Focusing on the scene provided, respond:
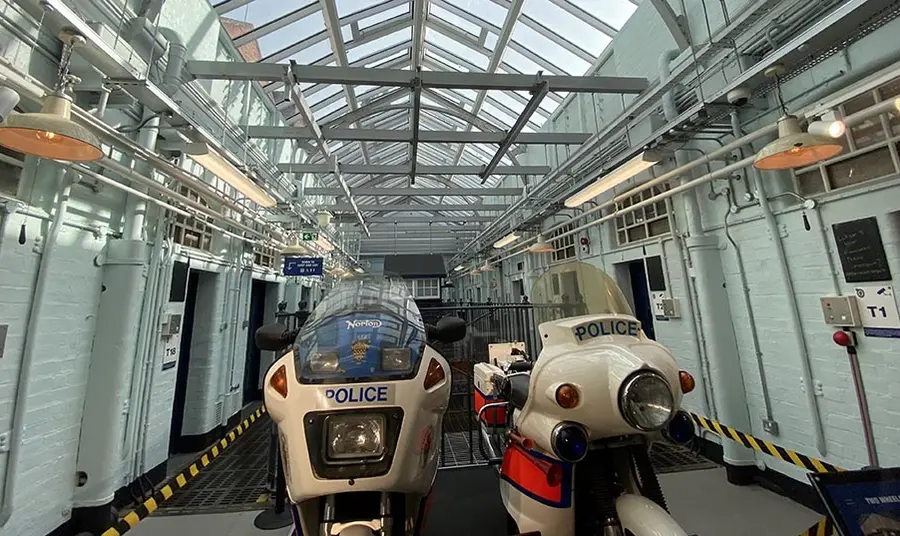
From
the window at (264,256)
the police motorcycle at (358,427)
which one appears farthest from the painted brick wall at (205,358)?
the police motorcycle at (358,427)

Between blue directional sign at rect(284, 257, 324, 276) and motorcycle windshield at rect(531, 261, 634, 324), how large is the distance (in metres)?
4.49

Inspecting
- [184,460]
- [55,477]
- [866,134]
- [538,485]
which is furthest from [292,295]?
[866,134]

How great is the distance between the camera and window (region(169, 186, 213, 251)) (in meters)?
3.95

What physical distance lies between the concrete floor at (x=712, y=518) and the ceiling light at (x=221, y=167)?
295 cm

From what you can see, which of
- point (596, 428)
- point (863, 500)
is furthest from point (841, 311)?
point (596, 428)

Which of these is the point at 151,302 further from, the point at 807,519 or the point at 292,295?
the point at 807,519

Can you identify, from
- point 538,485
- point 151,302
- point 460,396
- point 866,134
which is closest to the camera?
point 538,485

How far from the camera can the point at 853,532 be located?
126 cm

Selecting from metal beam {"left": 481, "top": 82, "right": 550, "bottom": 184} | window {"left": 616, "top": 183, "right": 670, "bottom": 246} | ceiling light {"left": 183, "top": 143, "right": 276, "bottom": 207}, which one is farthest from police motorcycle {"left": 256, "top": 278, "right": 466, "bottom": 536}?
window {"left": 616, "top": 183, "right": 670, "bottom": 246}

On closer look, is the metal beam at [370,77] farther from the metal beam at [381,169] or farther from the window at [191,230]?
the metal beam at [381,169]

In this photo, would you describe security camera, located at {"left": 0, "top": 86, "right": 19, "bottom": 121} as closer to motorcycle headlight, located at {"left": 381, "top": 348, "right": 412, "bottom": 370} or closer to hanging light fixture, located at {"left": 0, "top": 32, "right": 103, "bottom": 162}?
hanging light fixture, located at {"left": 0, "top": 32, "right": 103, "bottom": 162}

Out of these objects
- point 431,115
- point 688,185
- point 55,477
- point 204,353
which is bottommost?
point 55,477

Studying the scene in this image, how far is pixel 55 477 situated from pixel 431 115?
836cm

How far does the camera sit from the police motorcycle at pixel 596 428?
137cm
